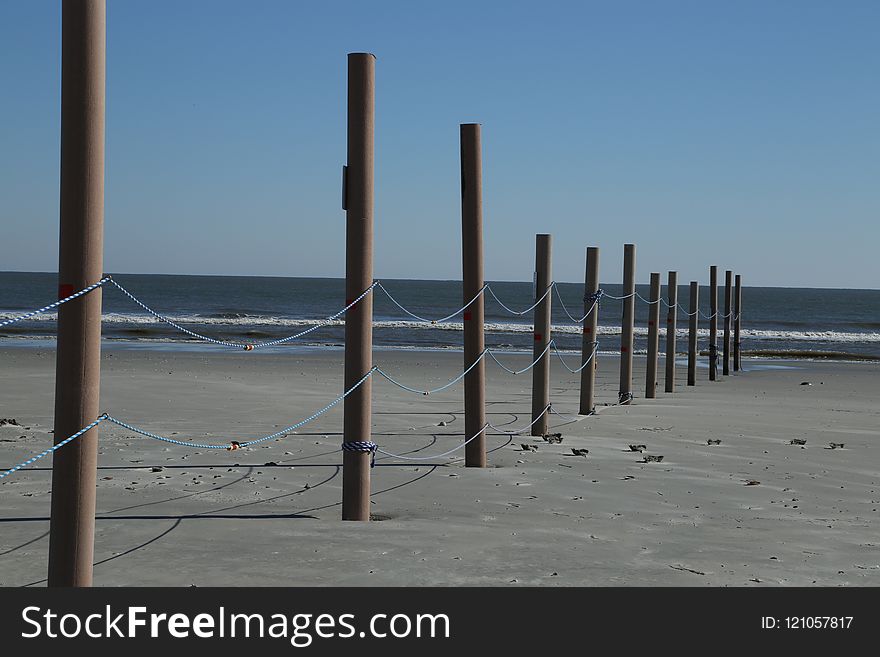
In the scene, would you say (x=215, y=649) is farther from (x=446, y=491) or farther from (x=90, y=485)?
(x=446, y=491)

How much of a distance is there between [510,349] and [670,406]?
61.2 feet

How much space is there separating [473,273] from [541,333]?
2223 mm

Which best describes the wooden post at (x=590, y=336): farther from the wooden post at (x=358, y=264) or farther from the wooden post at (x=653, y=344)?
the wooden post at (x=358, y=264)

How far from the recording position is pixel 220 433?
10.4 metres

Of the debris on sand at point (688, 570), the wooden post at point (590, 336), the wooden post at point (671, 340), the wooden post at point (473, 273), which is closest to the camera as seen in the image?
the debris on sand at point (688, 570)

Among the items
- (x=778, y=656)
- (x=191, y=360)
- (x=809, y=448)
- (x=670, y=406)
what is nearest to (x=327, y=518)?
(x=778, y=656)

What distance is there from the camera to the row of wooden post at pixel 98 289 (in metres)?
4.17

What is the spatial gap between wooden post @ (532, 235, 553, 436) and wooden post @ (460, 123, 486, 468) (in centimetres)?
200

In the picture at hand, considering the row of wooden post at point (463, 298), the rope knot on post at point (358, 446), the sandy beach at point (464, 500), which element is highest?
the row of wooden post at point (463, 298)

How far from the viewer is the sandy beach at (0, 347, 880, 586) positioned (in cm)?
513

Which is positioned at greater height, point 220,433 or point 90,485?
point 90,485

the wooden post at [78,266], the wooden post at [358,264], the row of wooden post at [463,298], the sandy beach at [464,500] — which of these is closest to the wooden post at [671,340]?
the row of wooden post at [463,298]

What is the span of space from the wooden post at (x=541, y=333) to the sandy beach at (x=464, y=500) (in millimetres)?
511


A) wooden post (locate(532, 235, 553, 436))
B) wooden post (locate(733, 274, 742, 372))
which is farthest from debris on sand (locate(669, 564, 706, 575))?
wooden post (locate(733, 274, 742, 372))
